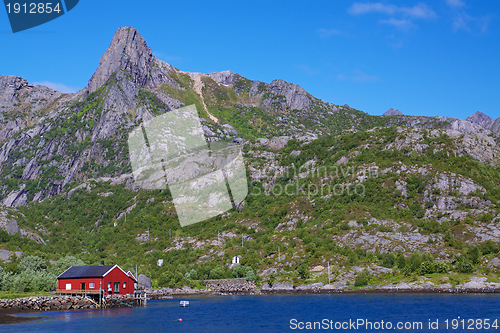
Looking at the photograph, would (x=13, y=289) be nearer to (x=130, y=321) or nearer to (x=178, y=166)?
(x=130, y=321)

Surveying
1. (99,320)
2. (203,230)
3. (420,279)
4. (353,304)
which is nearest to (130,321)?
(99,320)

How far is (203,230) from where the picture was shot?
552 ft

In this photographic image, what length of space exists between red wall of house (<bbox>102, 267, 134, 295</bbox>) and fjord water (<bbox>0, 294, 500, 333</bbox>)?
16.1 feet

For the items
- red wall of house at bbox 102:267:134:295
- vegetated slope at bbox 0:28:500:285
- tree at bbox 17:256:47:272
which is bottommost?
red wall of house at bbox 102:267:134:295

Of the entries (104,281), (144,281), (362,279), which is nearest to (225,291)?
(144,281)

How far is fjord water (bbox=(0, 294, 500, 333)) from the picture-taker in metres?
56.0

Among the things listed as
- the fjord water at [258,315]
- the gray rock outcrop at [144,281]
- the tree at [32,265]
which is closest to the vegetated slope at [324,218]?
the gray rock outcrop at [144,281]

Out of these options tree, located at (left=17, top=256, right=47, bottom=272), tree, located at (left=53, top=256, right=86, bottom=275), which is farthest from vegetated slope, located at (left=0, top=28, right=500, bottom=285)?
tree, located at (left=53, top=256, right=86, bottom=275)

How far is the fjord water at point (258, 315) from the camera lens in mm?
56000

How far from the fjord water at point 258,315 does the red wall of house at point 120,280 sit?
492 cm

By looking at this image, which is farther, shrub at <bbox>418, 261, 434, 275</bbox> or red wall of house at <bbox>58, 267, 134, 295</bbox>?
shrub at <bbox>418, 261, 434, 275</bbox>

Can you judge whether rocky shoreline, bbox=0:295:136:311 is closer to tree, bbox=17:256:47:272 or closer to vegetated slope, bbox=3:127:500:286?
tree, bbox=17:256:47:272

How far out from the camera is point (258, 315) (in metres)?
69.2

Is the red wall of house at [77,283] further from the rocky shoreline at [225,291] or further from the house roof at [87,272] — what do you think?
the rocky shoreline at [225,291]
